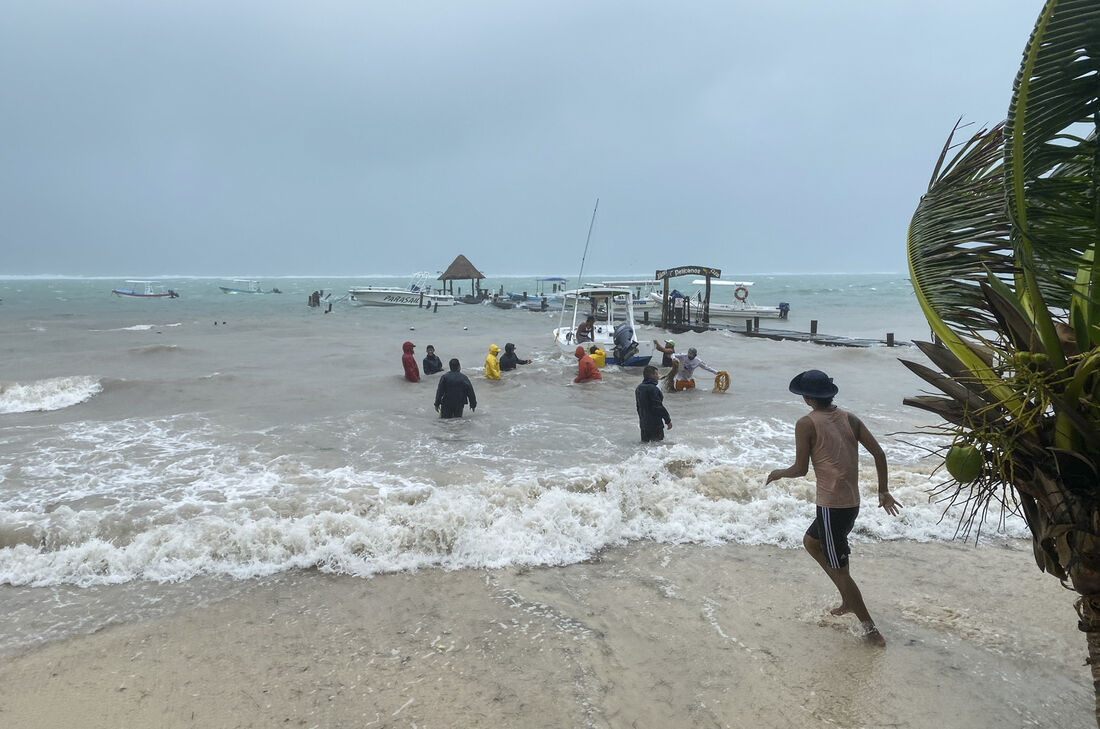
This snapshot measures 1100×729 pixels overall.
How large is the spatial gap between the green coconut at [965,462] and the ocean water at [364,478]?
402mm

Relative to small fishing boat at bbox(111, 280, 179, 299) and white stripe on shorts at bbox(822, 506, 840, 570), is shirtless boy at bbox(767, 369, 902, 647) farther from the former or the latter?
small fishing boat at bbox(111, 280, 179, 299)

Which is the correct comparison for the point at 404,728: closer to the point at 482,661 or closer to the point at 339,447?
the point at 482,661

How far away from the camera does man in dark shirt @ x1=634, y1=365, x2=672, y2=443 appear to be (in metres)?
9.24

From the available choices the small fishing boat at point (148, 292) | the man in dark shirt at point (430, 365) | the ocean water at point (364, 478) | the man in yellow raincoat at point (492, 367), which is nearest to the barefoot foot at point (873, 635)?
the ocean water at point (364, 478)

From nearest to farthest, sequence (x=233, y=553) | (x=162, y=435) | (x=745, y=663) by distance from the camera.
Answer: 1. (x=745, y=663)
2. (x=233, y=553)
3. (x=162, y=435)

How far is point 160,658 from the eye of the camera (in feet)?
13.2

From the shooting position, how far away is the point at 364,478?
798 centimetres

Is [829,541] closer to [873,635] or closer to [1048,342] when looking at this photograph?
[873,635]

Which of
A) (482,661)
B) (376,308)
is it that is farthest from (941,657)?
(376,308)

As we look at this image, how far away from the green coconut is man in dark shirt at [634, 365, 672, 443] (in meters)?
6.65

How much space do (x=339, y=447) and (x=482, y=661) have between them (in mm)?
6426

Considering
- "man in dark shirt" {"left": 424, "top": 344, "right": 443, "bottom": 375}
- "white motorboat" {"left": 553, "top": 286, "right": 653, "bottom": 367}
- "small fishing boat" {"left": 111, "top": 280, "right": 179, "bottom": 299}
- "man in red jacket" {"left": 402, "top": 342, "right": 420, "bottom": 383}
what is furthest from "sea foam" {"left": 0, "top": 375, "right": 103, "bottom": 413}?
"small fishing boat" {"left": 111, "top": 280, "right": 179, "bottom": 299}

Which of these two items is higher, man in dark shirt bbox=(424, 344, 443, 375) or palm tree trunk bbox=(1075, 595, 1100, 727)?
palm tree trunk bbox=(1075, 595, 1100, 727)

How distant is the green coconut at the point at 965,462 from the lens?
2.30 metres
